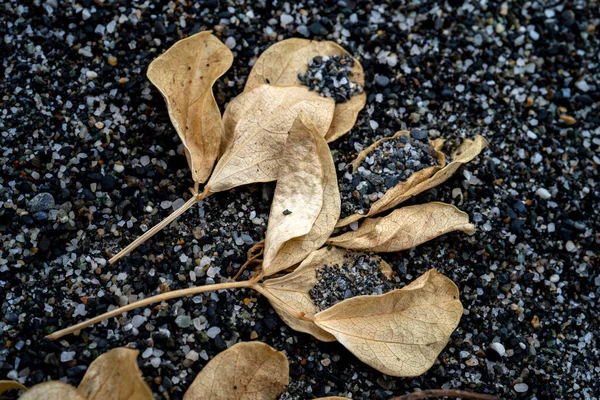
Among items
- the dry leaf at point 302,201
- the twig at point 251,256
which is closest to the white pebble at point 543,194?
the dry leaf at point 302,201

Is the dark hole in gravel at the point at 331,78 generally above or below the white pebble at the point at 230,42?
below

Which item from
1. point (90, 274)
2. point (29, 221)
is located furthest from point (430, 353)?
point (29, 221)

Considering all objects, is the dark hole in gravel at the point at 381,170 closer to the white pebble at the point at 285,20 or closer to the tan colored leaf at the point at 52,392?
the white pebble at the point at 285,20

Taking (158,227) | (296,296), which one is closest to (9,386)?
(158,227)

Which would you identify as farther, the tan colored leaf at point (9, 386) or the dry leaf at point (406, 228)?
the dry leaf at point (406, 228)

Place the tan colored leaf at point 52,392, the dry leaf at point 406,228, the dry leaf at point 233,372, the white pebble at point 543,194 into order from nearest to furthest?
the tan colored leaf at point 52,392
the dry leaf at point 233,372
the dry leaf at point 406,228
the white pebble at point 543,194

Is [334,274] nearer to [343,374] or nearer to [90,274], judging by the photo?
[343,374]

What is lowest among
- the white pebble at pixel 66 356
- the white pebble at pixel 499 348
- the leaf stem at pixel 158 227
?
the white pebble at pixel 499 348
